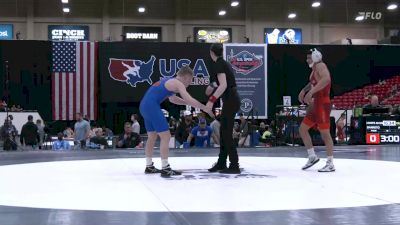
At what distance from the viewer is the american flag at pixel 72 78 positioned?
59.4 ft

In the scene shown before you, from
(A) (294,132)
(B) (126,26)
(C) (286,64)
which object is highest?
(B) (126,26)

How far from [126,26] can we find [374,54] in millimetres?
11586

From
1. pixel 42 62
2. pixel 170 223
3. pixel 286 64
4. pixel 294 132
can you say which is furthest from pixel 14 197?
pixel 286 64

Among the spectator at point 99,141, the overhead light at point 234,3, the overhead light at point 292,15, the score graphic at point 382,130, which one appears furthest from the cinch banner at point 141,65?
the overhead light at point 292,15

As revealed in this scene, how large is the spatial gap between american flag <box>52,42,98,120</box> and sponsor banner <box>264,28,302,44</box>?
10831mm

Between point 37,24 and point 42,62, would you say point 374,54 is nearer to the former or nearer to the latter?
point 42,62

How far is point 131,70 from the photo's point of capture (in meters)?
18.4

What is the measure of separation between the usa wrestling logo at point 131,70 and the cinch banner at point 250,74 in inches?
106

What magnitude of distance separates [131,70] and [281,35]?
1051cm

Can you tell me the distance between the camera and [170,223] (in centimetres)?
267

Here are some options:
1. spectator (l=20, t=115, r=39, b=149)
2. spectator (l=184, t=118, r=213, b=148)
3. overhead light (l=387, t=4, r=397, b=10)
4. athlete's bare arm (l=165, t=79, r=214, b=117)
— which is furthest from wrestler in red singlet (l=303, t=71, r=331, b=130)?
overhead light (l=387, t=4, r=397, b=10)

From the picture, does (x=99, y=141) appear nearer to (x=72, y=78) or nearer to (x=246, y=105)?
(x=72, y=78)

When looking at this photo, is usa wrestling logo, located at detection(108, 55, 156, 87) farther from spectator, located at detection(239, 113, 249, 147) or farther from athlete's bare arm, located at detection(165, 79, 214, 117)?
athlete's bare arm, located at detection(165, 79, 214, 117)

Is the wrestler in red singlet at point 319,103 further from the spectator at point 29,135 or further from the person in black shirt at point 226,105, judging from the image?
the spectator at point 29,135
